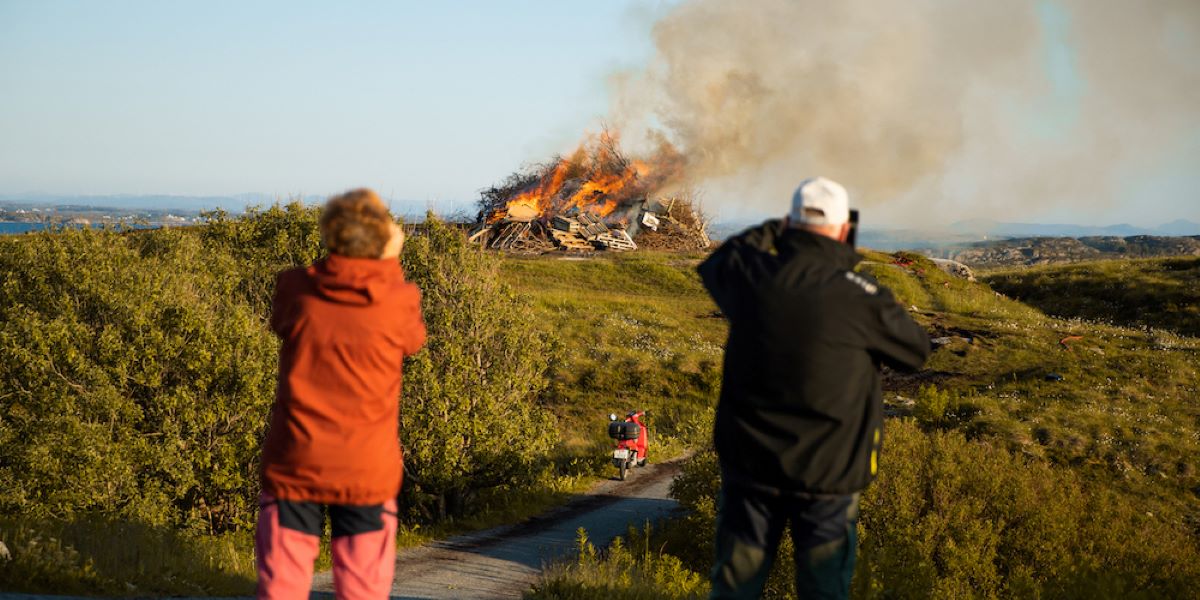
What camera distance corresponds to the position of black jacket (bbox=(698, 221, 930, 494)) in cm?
451

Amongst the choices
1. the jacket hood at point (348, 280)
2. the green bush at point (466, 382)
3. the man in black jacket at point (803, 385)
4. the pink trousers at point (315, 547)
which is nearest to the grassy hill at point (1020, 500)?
the green bush at point (466, 382)

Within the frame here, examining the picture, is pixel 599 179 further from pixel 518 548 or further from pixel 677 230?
pixel 518 548

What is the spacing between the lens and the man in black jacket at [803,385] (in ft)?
14.8

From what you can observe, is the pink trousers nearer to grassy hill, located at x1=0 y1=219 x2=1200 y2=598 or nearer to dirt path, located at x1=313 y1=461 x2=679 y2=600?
grassy hill, located at x1=0 y1=219 x2=1200 y2=598

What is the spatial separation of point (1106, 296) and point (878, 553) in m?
43.2

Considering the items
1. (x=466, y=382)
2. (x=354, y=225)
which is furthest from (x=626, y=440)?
(x=354, y=225)

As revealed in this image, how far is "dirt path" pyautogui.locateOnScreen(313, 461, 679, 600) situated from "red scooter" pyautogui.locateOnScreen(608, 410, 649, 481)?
362 mm

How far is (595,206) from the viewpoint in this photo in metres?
63.1

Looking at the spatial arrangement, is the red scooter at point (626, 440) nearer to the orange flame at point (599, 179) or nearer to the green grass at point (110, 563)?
the green grass at point (110, 563)

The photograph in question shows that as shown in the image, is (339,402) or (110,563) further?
(110,563)

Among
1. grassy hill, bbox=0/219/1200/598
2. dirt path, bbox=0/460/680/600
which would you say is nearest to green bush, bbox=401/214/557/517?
grassy hill, bbox=0/219/1200/598

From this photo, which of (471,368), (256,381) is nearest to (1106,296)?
(471,368)

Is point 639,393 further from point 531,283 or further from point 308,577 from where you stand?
point 308,577

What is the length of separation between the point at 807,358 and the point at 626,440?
60.3 feet
